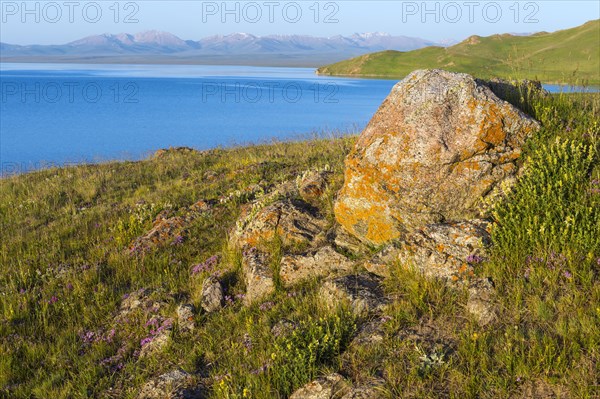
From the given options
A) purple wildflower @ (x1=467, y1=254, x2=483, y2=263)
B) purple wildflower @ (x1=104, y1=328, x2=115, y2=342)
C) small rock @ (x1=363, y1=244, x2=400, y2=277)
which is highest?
purple wildflower @ (x1=467, y1=254, x2=483, y2=263)

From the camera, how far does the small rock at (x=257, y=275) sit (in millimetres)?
6934

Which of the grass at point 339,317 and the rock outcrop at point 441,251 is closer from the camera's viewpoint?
the grass at point 339,317

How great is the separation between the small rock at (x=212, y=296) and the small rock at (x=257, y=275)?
43cm

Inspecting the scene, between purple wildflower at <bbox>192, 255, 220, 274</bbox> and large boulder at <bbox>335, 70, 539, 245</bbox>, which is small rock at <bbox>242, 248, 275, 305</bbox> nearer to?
purple wildflower at <bbox>192, 255, 220, 274</bbox>

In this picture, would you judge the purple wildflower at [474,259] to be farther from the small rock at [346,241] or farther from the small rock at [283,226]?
the small rock at [283,226]

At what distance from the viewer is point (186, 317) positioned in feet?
21.7

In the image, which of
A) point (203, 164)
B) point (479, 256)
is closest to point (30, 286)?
point (479, 256)

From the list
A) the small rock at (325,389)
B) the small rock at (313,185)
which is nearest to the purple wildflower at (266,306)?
the small rock at (325,389)

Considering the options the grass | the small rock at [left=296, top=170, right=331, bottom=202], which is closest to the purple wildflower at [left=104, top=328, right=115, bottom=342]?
the grass

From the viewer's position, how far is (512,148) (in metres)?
7.14

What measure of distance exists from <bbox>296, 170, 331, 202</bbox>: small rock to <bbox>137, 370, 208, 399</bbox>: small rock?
190 inches

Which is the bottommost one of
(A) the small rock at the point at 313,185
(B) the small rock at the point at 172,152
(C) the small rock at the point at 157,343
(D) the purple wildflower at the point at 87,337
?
(D) the purple wildflower at the point at 87,337

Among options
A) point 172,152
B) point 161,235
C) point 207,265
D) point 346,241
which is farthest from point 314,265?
point 172,152

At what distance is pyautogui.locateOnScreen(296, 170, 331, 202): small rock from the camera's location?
30.8 feet
